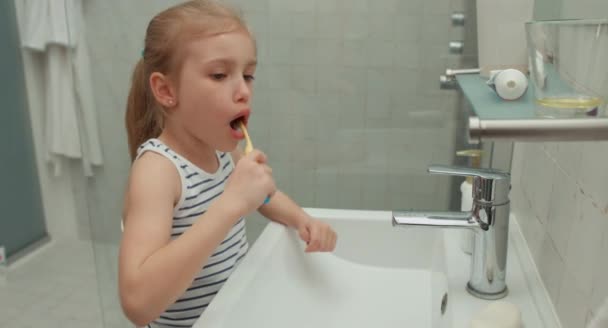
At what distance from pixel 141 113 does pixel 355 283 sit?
0.42 m

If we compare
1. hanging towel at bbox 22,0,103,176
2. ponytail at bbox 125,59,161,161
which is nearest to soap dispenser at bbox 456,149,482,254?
ponytail at bbox 125,59,161,161

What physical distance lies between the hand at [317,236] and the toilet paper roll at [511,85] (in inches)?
14.5

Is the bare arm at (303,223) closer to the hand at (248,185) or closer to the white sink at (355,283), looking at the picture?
the white sink at (355,283)

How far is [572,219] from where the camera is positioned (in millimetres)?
515

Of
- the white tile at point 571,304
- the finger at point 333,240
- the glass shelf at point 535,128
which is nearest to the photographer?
the glass shelf at point 535,128

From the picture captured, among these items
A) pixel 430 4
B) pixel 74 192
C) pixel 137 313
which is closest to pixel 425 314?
pixel 137 313

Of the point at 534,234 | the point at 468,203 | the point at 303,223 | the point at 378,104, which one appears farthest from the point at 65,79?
the point at 534,234

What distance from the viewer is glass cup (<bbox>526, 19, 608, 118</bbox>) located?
38 centimetres

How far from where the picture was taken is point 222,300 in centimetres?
60

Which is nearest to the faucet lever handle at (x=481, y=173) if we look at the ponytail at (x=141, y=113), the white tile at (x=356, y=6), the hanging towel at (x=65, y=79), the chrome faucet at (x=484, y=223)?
the chrome faucet at (x=484, y=223)

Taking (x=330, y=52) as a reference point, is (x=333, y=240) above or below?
below

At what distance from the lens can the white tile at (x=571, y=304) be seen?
18.7 inches

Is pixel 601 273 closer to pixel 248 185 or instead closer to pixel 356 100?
pixel 248 185

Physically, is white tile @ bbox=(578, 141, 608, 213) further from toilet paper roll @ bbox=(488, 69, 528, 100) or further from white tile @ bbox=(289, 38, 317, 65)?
white tile @ bbox=(289, 38, 317, 65)
